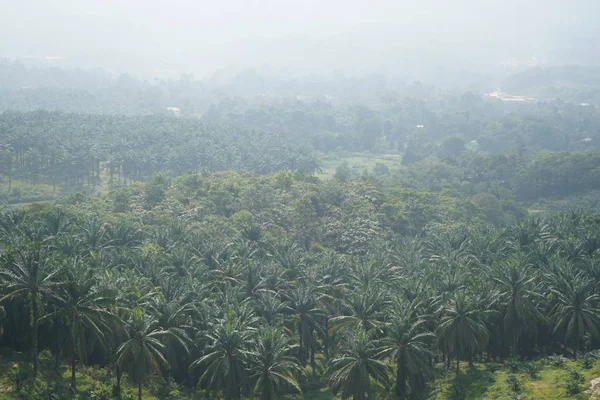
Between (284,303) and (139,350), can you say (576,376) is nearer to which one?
(284,303)

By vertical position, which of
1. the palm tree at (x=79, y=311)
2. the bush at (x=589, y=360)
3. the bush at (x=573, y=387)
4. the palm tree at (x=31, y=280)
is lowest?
the bush at (x=573, y=387)

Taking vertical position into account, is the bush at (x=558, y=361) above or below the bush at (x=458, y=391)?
above

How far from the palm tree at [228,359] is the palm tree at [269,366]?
2.69 feet

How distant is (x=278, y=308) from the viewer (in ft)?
198

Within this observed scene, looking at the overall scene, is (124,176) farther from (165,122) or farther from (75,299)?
(75,299)

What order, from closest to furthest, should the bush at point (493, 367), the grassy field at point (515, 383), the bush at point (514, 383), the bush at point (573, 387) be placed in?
1. the bush at point (573, 387)
2. the grassy field at point (515, 383)
3. the bush at point (514, 383)
4. the bush at point (493, 367)

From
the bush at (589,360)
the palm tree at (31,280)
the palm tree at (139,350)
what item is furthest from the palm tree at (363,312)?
the palm tree at (31,280)

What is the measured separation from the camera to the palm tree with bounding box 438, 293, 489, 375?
5569 cm

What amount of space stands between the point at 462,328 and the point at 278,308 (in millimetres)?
16545

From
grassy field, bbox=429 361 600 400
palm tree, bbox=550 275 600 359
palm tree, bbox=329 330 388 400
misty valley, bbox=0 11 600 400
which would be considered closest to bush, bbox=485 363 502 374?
grassy field, bbox=429 361 600 400

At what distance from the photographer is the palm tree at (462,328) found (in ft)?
183

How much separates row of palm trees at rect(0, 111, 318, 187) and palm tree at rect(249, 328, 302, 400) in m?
99.2

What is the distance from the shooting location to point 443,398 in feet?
180

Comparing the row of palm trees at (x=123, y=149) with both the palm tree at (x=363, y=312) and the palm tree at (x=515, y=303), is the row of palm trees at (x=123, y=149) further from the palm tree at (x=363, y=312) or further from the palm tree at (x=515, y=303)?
the palm tree at (x=515, y=303)
